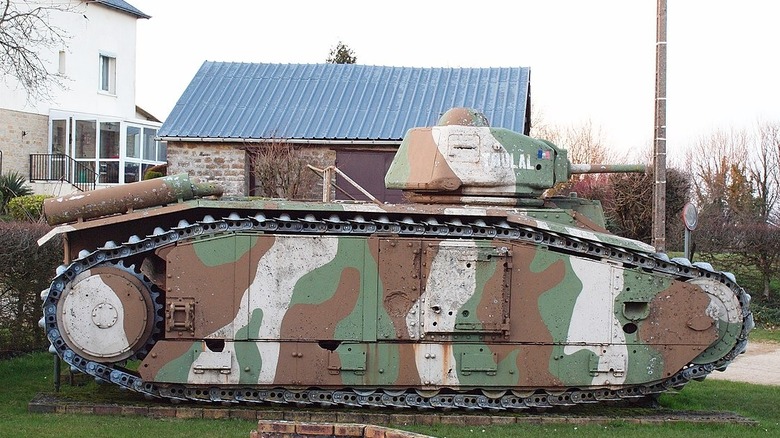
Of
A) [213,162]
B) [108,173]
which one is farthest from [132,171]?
[213,162]

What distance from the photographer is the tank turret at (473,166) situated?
13500 mm

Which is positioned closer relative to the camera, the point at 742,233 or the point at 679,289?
the point at 679,289

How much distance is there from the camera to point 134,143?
38969 millimetres

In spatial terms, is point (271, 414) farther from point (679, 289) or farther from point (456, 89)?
point (456, 89)

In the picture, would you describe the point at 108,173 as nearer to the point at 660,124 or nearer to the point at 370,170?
the point at 370,170

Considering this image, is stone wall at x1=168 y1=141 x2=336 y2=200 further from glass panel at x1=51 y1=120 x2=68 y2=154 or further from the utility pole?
glass panel at x1=51 y1=120 x2=68 y2=154

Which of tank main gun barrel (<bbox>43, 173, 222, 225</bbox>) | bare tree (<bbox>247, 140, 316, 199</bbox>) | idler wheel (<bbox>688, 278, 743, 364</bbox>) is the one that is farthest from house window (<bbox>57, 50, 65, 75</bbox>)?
idler wheel (<bbox>688, 278, 743, 364</bbox>)

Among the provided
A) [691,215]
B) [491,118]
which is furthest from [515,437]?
[491,118]

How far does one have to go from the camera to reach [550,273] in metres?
12.7

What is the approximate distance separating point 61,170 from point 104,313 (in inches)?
1068

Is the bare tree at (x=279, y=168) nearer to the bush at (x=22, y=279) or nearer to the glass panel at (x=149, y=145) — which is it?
the bush at (x=22, y=279)

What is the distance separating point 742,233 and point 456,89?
27.7 feet

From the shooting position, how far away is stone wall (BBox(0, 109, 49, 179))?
1478 inches

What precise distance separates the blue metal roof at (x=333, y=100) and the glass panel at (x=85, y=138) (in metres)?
12.4
